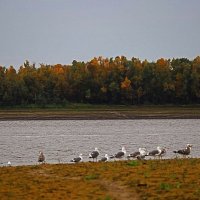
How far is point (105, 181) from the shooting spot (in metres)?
19.2

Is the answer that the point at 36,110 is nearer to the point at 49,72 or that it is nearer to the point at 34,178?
the point at 49,72

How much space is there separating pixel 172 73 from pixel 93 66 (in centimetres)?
1539

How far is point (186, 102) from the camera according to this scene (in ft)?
377

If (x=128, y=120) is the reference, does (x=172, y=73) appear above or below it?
above

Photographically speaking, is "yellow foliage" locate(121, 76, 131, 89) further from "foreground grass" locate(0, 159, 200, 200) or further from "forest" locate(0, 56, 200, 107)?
"foreground grass" locate(0, 159, 200, 200)

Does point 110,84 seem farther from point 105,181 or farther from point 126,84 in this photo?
point 105,181

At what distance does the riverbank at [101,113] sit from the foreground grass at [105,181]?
78.2 meters

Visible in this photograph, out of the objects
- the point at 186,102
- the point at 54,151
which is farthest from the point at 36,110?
the point at 54,151

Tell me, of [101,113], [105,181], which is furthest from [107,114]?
[105,181]

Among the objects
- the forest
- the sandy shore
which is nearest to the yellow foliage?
the forest

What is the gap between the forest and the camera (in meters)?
117

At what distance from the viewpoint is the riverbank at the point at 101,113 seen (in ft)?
335

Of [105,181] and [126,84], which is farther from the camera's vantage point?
[126,84]

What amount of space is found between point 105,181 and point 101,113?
8613cm
